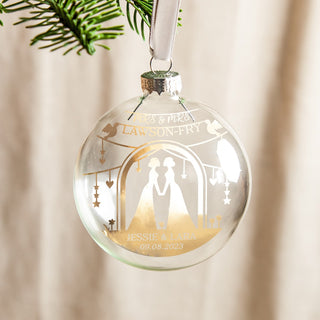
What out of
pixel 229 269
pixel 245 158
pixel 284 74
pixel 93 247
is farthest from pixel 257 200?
pixel 245 158

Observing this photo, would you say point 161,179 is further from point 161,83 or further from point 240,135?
point 240,135

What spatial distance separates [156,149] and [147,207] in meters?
0.04

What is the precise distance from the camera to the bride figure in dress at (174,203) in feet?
1.22

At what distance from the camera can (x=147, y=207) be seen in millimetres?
379

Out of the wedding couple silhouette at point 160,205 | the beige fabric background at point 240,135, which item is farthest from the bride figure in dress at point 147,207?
the beige fabric background at point 240,135

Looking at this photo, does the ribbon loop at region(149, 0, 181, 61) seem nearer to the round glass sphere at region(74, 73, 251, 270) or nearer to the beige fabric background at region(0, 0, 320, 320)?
the round glass sphere at region(74, 73, 251, 270)

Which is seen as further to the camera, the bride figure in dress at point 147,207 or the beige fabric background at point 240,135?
the beige fabric background at point 240,135

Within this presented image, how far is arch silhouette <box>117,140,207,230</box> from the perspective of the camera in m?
0.37

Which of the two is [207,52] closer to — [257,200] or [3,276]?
[257,200]

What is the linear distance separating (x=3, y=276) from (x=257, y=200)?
0.66 metres

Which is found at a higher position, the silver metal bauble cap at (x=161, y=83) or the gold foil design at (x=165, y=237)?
the silver metal bauble cap at (x=161, y=83)

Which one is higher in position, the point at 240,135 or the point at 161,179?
the point at 240,135

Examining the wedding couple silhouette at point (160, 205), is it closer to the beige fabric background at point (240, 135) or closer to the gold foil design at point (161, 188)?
the gold foil design at point (161, 188)

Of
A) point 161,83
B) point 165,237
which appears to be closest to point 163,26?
point 161,83
